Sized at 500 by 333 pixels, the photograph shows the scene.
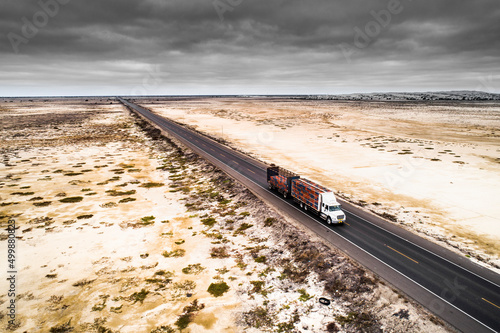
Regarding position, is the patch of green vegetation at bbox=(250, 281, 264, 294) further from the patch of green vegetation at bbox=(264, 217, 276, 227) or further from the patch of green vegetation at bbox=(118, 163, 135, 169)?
the patch of green vegetation at bbox=(118, 163, 135, 169)

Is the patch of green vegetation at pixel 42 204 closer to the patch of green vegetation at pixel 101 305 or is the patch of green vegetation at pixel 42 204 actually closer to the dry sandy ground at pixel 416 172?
the patch of green vegetation at pixel 101 305

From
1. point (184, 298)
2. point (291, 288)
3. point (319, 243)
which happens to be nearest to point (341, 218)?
point (319, 243)

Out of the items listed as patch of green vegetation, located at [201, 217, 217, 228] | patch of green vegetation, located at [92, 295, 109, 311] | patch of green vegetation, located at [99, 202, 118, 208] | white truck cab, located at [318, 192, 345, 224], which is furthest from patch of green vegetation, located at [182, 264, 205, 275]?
patch of green vegetation, located at [99, 202, 118, 208]

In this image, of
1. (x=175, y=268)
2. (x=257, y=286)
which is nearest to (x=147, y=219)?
(x=175, y=268)

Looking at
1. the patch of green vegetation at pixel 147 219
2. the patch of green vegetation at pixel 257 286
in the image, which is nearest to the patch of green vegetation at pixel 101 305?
the patch of green vegetation at pixel 257 286

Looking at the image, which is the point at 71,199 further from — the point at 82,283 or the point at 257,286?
the point at 257,286

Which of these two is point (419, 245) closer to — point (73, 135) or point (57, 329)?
point (57, 329)
